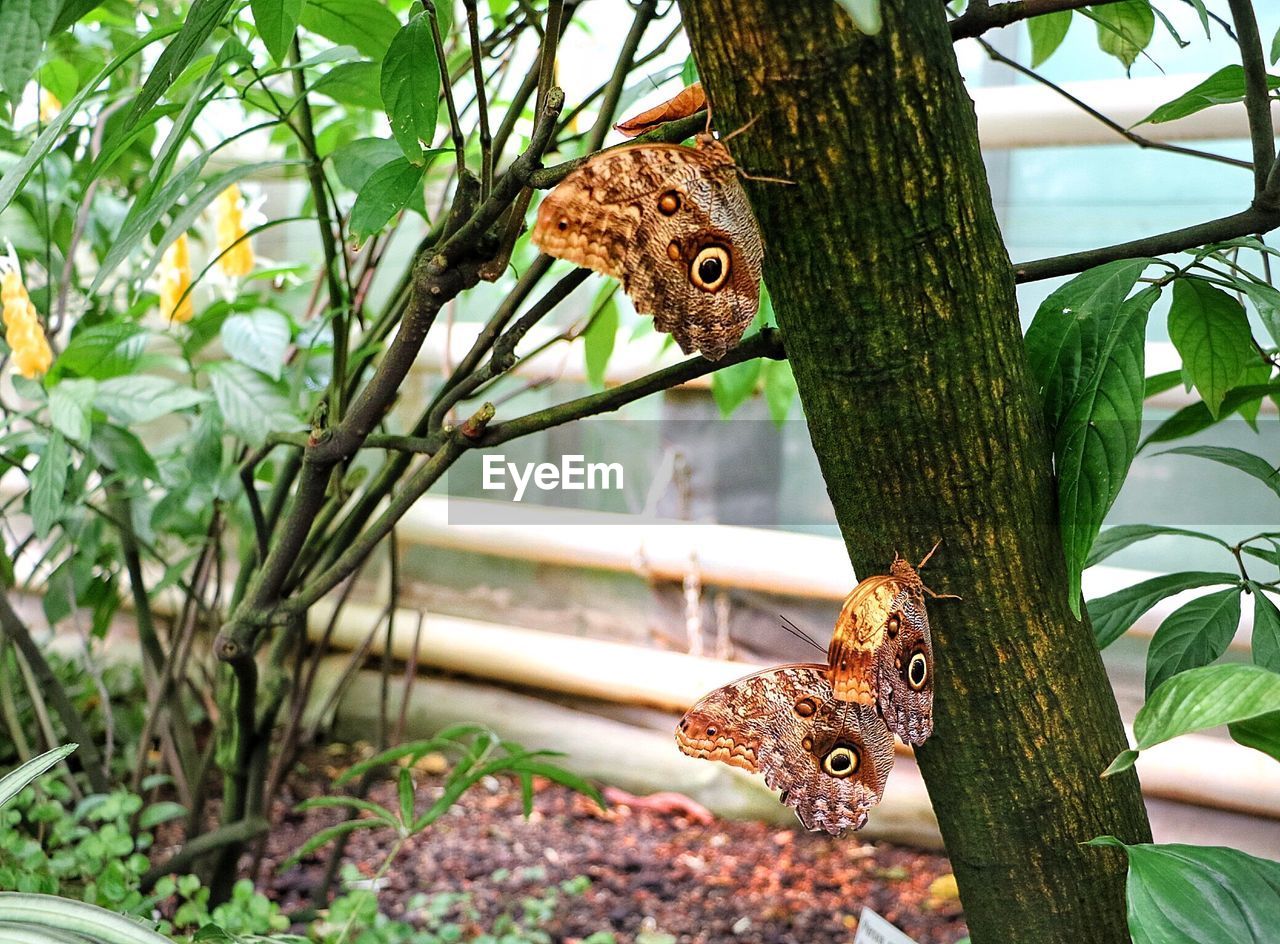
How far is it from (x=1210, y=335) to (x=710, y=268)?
0.33 m

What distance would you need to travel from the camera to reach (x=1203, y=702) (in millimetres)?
445

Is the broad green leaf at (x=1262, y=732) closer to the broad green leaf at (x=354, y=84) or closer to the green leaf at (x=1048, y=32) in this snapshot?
the green leaf at (x=1048, y=32)

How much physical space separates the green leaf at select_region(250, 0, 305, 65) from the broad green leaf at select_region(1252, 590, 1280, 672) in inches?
23.7

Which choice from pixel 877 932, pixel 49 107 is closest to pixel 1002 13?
pixel 877 932

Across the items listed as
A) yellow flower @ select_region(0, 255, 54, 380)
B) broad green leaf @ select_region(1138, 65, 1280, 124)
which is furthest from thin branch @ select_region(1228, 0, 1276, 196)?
yellow flower @ select_region(0, 255, 54, 380)

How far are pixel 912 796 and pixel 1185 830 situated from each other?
0.36m

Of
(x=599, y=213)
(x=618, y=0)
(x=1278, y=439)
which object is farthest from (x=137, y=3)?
(x=1278, y=439)

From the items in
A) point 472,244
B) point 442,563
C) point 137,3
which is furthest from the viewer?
point 442,563

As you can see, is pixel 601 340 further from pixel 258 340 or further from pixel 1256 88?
pixel 1256 88

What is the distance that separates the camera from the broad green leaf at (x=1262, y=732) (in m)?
0.52

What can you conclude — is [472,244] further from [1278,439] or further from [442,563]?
[442,563]

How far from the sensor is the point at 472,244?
1.68 ft

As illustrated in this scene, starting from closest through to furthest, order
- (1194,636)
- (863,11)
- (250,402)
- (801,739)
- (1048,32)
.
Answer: (863,11)
(801,739)
(1194,636)
(1048,32)
(250,402)

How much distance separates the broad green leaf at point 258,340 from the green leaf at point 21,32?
0.53m
